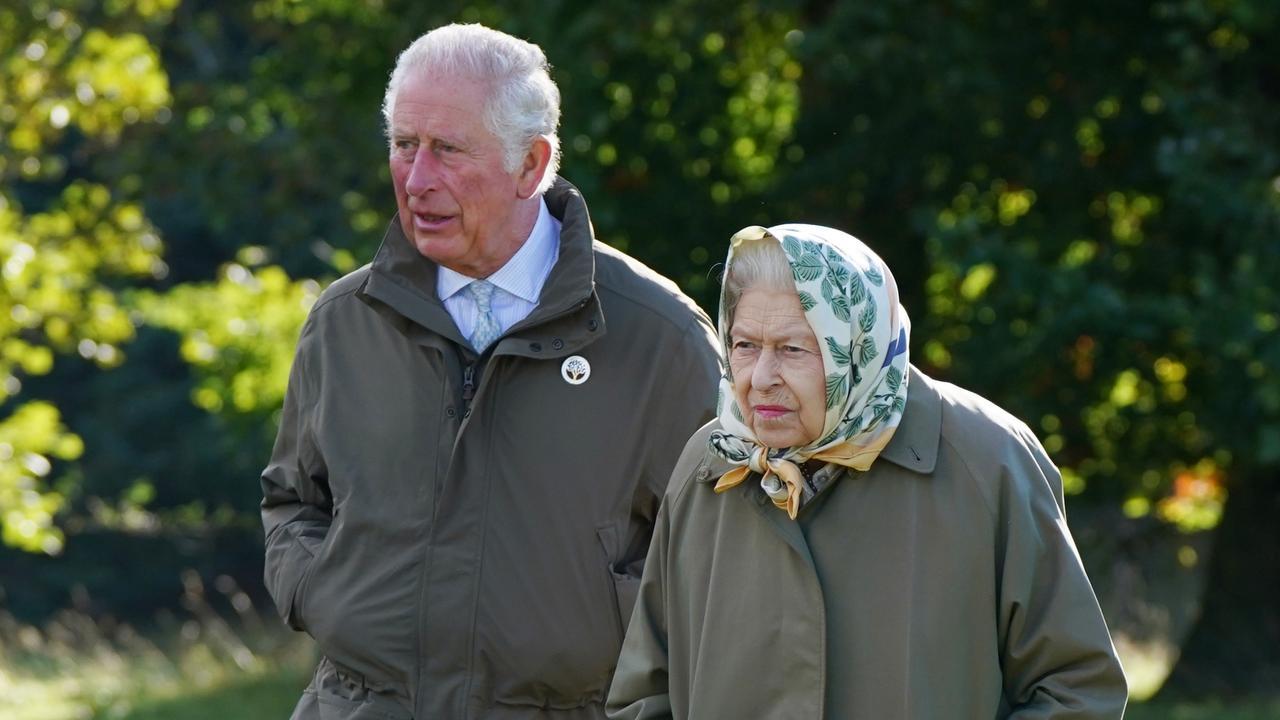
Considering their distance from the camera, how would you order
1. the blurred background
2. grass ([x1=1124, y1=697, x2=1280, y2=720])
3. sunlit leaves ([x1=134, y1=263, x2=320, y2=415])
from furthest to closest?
Result: sunlit leaves ([x1=134, y1=263, x2=320, y2=415]) < grass ([x1=1124, y1=697, x2=1280, y2=720]) < the blurred background

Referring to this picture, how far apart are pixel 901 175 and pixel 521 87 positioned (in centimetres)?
677

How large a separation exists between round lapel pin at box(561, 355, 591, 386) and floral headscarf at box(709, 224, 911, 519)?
81 cm

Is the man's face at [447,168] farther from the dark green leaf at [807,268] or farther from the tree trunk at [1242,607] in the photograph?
the tree trunk at [1242,607]

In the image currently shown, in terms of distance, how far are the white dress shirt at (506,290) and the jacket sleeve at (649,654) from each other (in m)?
0.75

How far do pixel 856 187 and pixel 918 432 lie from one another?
25.1 feet

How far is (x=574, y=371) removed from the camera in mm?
3330

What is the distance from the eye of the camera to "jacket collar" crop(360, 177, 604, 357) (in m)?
3.30

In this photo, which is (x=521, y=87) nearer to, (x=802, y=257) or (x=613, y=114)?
(x=802, y=257)

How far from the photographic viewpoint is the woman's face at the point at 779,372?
251 centimetres

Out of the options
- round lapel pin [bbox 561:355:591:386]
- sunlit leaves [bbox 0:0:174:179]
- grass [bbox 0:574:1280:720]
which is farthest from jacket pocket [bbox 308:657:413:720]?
grass [bbox 0:574:1280:720]

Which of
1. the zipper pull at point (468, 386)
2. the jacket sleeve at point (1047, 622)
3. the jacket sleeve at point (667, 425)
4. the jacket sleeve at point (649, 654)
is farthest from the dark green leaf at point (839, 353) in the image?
the zipper pull at point (468, 386)

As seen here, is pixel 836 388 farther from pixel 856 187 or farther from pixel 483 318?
pixel 856 187

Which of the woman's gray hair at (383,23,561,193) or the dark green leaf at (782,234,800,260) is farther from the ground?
the woman's gray hair at (383,23,561,193)

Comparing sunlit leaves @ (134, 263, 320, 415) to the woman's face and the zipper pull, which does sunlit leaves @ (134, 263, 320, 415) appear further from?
the woman's face
